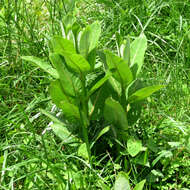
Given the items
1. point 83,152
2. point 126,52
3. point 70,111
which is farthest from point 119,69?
point 83,152

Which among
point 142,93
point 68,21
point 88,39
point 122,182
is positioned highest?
point 68,21

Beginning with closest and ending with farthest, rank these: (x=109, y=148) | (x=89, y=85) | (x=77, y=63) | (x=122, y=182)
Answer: (x=122, y=182), (x=77, y=63), (x=89, y=85), (x=109, y=148)

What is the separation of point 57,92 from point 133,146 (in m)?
0.49

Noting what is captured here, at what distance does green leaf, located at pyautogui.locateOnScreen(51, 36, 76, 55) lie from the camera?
5.97ft

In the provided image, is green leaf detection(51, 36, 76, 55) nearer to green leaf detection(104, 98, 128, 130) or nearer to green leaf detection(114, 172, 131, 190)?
green leaf detection(104, 98, 128, 130)

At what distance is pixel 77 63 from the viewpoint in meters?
1.85

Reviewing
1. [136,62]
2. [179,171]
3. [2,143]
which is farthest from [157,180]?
[2,143]

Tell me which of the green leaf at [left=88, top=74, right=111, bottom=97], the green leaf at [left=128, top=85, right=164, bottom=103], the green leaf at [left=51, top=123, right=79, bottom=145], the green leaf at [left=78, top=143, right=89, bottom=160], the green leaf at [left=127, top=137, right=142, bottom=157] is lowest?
the green leaf at [left=127, top=137, right=142, bottom=157]

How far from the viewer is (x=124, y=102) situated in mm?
2047

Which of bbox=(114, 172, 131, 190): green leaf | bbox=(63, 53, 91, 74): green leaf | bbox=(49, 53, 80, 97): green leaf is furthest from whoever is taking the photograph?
bbox=(49, 53, 80, 97): green leaf

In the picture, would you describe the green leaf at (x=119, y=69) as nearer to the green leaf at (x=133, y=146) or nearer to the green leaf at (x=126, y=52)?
the green leaf at (x=126, y=52)

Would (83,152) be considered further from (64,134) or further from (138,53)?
(138,53)

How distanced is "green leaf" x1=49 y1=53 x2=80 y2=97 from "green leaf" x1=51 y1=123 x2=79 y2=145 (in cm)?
23

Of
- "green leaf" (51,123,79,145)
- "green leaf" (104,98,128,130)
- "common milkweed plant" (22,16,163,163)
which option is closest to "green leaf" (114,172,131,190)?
"common milkweed plant" (22,16,163,163)
